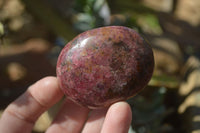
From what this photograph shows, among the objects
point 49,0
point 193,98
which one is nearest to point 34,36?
point 49,0

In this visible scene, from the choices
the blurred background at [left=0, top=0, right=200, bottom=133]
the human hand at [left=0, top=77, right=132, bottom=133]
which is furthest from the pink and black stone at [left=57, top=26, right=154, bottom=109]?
the blurred background at [left=0, top=0, right=200, bottom=133]

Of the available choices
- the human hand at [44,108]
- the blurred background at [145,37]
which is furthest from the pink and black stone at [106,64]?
the blurred background at [145,37]

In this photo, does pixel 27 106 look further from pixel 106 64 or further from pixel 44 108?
pixel 106 64

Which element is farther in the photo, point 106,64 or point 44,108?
point 44,108

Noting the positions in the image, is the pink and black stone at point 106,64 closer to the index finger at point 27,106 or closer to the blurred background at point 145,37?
the index finger at point 27,106

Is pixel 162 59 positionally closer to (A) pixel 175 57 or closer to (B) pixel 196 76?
(A) pixel 175 57

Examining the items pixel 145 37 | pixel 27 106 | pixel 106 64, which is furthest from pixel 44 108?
pixel 145 37
